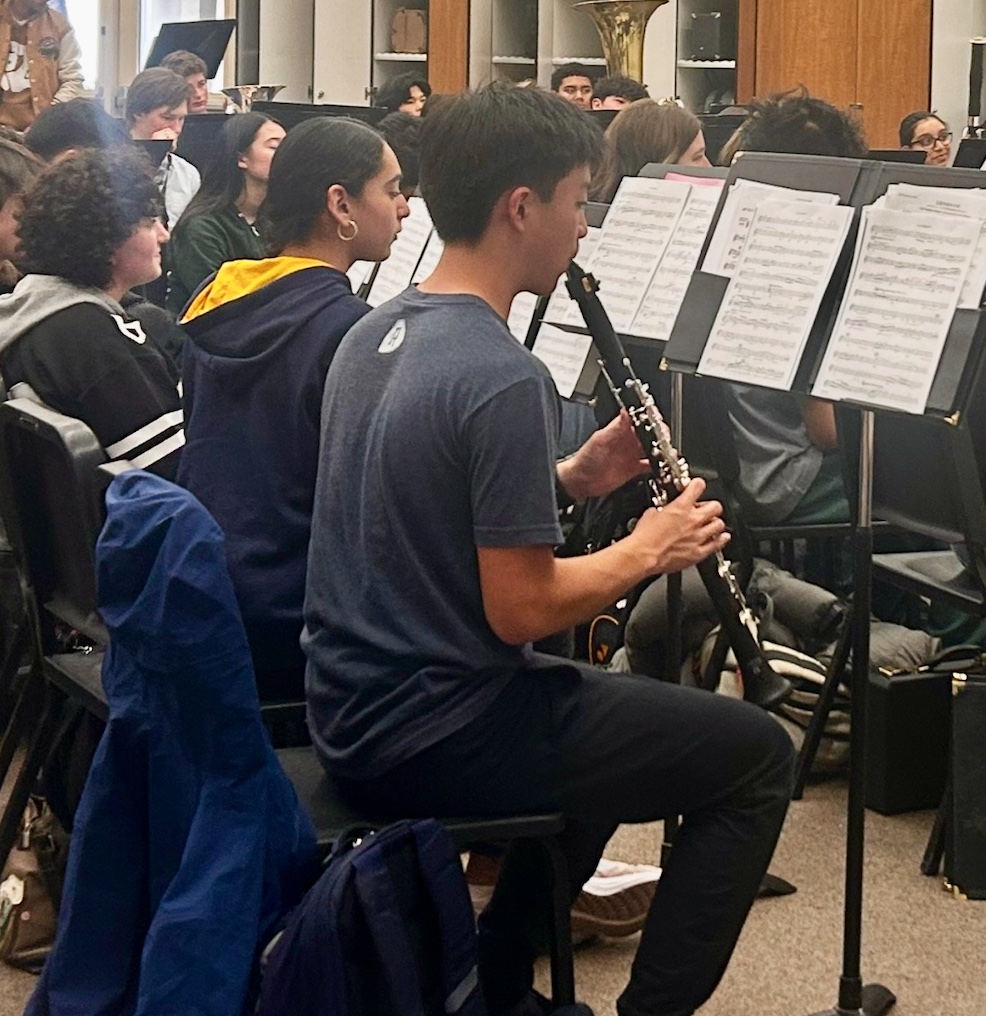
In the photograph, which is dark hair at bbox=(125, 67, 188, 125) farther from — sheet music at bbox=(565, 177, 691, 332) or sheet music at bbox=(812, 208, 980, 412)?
sheet music at bbox=(812, 208, 980, 412)

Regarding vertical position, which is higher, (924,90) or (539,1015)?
(924,90)

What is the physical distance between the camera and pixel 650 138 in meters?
3.92

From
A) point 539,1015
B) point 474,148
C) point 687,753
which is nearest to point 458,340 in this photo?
point 474,148

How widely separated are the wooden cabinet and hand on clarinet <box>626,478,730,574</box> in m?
7.39

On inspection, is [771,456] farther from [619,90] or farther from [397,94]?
[397,94]

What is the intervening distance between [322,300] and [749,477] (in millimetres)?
1239

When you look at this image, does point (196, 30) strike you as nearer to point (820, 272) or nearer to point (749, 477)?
point (749, 477)

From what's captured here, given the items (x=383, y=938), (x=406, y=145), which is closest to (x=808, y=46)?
(x=406, y=145)

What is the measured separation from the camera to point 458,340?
182 centimetres

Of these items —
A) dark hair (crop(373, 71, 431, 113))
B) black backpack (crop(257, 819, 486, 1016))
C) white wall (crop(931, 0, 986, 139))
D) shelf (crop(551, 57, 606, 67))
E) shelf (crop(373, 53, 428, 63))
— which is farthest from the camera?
shelf (crop(373, 53, 428, 63))

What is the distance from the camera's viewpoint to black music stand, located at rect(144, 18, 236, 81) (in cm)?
771

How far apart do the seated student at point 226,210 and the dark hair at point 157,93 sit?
1.65 meters

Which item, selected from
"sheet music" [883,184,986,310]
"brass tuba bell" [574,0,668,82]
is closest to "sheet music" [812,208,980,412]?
"sheet music" [883,184,986,310]

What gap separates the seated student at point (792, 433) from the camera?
3.30 metres
